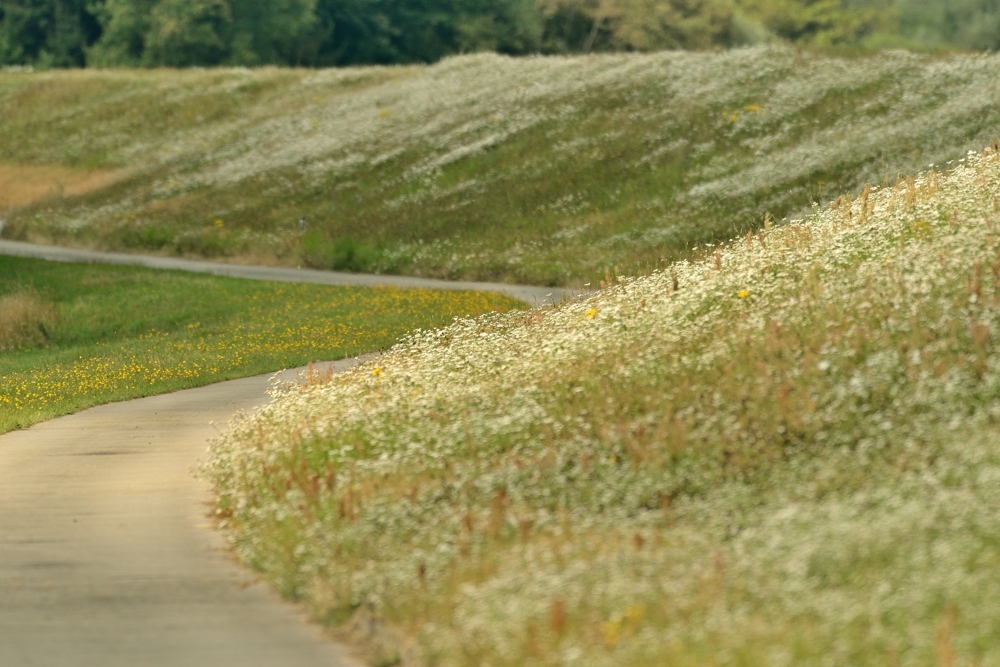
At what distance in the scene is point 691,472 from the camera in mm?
9930

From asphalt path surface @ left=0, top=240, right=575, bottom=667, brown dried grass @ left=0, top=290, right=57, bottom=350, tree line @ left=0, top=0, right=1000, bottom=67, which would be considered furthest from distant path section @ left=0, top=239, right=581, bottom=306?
tree line @ left=0, top=0, right=1000, bottom=67

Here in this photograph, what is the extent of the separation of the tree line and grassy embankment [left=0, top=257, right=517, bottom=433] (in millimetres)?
51604

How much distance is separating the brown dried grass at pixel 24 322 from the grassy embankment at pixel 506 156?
460 inches

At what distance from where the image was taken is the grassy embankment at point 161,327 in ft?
70.0

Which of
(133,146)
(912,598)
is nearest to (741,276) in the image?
(912,598)

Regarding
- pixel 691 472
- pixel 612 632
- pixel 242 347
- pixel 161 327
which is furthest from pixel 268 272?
pixel 612 632

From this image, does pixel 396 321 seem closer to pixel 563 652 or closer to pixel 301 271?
pixel 301 271

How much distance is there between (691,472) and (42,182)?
54924 mm

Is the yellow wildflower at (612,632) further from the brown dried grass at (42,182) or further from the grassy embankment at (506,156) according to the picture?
the brown dried grass at (42,182)

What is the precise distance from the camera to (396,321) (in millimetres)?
27672

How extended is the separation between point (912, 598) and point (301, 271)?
3488 cm

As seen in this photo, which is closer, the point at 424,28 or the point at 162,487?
the point at 162,487

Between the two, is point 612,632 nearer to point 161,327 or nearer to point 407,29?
point 161,327

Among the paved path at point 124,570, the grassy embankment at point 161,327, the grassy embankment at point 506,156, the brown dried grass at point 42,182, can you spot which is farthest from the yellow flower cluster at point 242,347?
the brown dried grass at point 42,182
